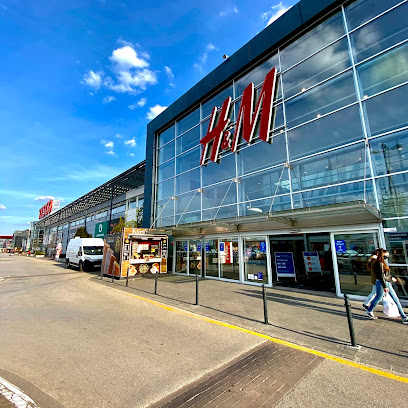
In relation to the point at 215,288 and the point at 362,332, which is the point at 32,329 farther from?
the point at 362,332

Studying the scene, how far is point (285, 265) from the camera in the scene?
39.3ft

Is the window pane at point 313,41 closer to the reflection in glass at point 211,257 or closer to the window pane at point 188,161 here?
the window pane at point 188,161

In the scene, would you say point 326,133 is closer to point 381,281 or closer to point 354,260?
point 354,260

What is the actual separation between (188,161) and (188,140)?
1699 mm

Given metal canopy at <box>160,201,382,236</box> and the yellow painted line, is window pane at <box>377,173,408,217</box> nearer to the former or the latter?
metal canopy at <box>160,201,382,236</box>

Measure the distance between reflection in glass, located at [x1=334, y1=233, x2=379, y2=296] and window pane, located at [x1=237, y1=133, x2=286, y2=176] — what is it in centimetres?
452

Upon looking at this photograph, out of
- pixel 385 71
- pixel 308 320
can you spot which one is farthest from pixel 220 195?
pixel 385 71

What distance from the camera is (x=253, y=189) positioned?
1202 centimetres

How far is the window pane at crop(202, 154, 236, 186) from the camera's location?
13.3 metres

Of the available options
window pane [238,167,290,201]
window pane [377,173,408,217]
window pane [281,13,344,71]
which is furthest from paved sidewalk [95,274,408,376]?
window pane [281,13,344,71]

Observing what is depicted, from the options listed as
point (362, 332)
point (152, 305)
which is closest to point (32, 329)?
point (152, 305)

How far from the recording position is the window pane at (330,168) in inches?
344

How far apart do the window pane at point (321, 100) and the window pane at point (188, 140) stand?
6.61 metres

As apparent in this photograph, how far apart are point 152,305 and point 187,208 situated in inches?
326
